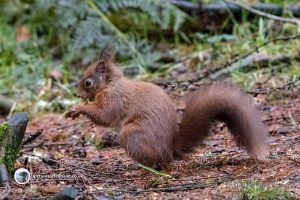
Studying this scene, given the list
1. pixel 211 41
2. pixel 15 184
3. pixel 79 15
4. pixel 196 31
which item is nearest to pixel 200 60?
pixel 211 41

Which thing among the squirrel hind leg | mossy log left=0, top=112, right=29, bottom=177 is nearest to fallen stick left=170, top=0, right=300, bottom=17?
the squirrel hind leg

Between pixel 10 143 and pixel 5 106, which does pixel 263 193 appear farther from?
pixel 5 106

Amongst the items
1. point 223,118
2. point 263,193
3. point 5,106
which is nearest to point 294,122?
point 223,118

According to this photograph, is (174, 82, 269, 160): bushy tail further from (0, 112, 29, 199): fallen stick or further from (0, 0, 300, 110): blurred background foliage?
(0, 0, 300, 110): blurred background foliage

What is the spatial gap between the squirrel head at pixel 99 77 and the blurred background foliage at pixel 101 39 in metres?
2.33

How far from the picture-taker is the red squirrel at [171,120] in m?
3.90

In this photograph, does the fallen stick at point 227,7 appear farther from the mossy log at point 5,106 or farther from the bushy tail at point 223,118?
the bushy tail at point 223,118

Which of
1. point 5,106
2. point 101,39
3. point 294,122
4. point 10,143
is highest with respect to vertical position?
point 10,143

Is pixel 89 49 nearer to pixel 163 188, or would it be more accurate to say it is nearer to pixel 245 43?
pixel 245 43

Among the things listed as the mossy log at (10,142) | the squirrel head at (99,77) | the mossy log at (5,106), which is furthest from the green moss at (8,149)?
the mossy log at (5,106)

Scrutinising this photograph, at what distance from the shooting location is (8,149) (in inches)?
150

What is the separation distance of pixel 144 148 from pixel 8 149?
2.41ft

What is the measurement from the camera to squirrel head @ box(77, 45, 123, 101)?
448cm

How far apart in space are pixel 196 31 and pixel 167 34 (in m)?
0.36
